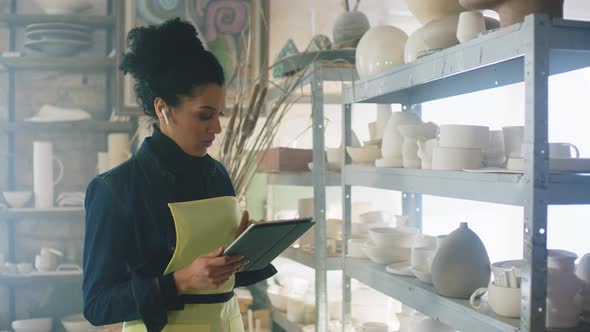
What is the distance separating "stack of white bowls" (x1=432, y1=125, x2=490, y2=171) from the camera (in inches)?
58.7

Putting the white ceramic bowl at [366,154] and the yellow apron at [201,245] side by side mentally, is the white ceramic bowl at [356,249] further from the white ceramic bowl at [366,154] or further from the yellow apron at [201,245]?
the yellow apron at [201,245]

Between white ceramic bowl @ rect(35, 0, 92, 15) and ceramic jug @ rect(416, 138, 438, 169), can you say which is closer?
ceramic jug @ rect(416, 138, 438, 169)

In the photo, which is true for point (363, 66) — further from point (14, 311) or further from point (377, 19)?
point (14, 311)

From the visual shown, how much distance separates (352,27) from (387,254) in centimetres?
103

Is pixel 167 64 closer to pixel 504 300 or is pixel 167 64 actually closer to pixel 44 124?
pixel 504 300

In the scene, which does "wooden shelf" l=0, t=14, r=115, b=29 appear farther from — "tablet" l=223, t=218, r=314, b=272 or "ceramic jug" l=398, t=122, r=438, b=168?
"tablet" l=223, t=218, r=314, b=272

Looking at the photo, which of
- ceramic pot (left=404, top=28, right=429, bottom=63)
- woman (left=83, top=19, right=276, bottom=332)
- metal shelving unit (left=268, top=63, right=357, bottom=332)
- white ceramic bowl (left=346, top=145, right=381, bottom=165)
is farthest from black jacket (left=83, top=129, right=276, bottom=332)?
metal shelving unit (left=268, top=63, right=357, bottom=332)

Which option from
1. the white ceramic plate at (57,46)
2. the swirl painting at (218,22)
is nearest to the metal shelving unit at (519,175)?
the swirl painting at (218,22)

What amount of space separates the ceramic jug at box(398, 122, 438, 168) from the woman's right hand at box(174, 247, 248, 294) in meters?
0.67

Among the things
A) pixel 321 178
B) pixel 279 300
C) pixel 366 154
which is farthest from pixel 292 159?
pixel 366 154

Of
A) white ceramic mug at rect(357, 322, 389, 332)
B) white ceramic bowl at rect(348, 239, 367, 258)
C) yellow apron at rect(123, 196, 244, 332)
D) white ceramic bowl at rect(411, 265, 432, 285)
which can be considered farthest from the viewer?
white ceramic bowl at rect(348, 239, 367, 258)

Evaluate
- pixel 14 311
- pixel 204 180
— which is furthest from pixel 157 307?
pixel 14 311

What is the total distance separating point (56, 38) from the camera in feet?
11.5

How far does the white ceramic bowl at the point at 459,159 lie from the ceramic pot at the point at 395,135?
1.31ft
